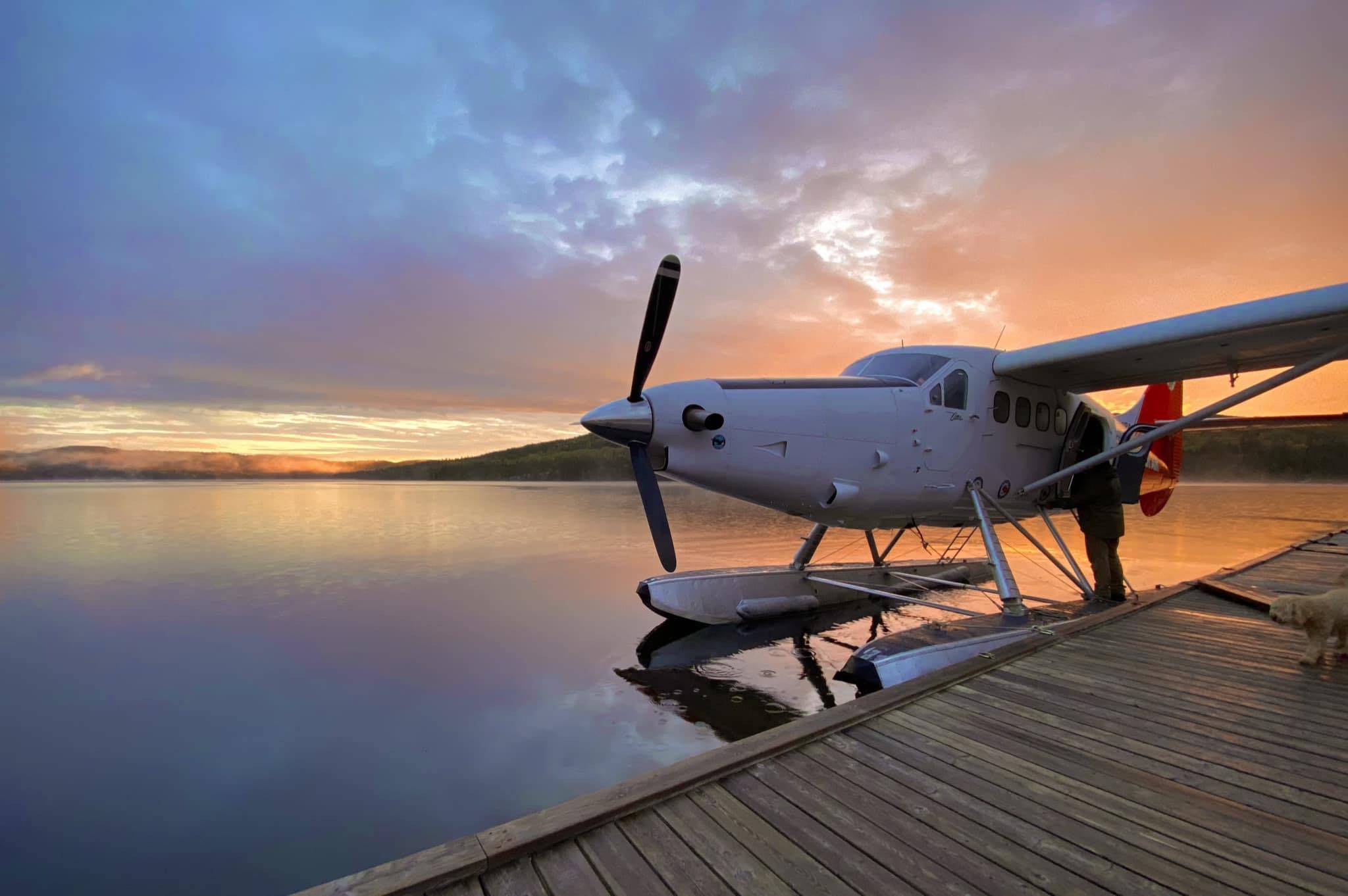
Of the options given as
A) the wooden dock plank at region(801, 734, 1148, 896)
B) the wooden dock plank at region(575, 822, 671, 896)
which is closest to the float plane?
the wooden dock plank at region(801, 734, 1148, 896)

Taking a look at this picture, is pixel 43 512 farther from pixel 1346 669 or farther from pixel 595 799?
pixel 1346 669

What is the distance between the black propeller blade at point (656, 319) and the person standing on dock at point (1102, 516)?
6653 millimetres

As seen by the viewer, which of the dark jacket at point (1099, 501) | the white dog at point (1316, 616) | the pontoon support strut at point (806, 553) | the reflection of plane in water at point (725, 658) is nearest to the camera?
the white dog at point (1316, 616)

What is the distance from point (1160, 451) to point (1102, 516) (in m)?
3.53

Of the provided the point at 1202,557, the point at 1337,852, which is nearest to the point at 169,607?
the point at 1337,852

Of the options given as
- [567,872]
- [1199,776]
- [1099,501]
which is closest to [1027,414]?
[1099,501]

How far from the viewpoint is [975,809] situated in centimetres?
246

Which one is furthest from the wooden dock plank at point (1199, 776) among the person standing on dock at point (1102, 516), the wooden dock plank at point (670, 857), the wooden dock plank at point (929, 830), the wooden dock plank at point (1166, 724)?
the person standing on dock at point (1102, 516)

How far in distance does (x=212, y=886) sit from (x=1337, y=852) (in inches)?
229

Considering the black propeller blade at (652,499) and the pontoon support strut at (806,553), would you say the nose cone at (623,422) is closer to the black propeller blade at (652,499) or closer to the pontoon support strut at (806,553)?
the black propeller blade at (652,499)

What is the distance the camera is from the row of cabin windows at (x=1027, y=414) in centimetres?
753

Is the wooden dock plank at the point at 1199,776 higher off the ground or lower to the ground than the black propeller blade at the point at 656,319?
lower

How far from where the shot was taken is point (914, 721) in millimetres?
3387

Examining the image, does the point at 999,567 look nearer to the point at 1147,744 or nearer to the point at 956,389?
the point at 956,389
